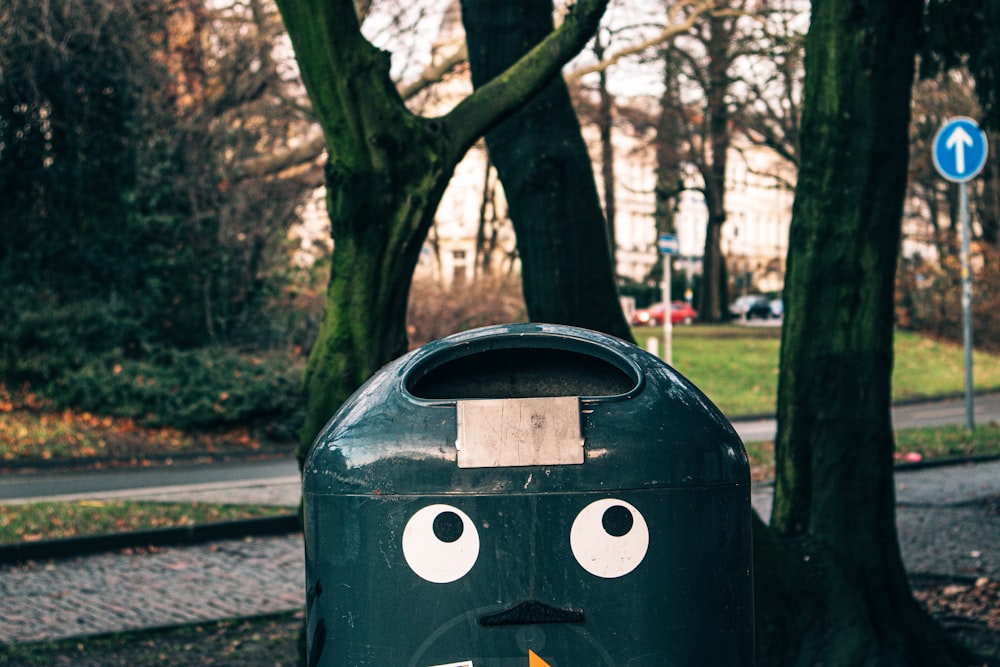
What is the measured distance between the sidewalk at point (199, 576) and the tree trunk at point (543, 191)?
7.38 feet

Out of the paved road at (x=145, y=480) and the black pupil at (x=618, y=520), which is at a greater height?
the black pupil at (x=618, y=520)

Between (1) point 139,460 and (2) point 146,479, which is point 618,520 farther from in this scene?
(1) point 139,460

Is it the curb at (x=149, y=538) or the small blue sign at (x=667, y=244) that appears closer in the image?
the curb at (x=149, y=538)

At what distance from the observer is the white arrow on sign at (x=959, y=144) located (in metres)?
13.1

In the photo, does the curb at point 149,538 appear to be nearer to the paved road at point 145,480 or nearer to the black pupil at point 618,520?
the paved road at point 145,480

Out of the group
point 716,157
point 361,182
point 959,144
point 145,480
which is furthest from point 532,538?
point 716,157

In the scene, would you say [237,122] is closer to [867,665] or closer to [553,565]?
Answer: [867,665]

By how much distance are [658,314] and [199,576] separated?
48.4 metres

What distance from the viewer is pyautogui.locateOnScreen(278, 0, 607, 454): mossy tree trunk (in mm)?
4895

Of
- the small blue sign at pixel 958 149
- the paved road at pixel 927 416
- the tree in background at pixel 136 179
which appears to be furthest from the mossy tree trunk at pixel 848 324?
the tree in background at pixel 136 179

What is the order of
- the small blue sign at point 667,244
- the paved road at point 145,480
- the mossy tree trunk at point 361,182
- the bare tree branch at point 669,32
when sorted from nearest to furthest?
1. the mossy tree trunk at point 361,182
2. the paved road at point 145,480
3. the small blue sign at point 667,244
4. the bare tree branch at point 669,32

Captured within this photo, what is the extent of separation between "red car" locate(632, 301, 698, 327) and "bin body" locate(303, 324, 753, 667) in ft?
155

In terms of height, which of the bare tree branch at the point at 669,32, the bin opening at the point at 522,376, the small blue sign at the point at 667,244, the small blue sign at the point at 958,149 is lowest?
the bin opening at the point at 522,376

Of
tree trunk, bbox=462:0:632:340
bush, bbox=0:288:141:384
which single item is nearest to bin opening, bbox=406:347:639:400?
tree trunk, bbox=462:0:632:340
